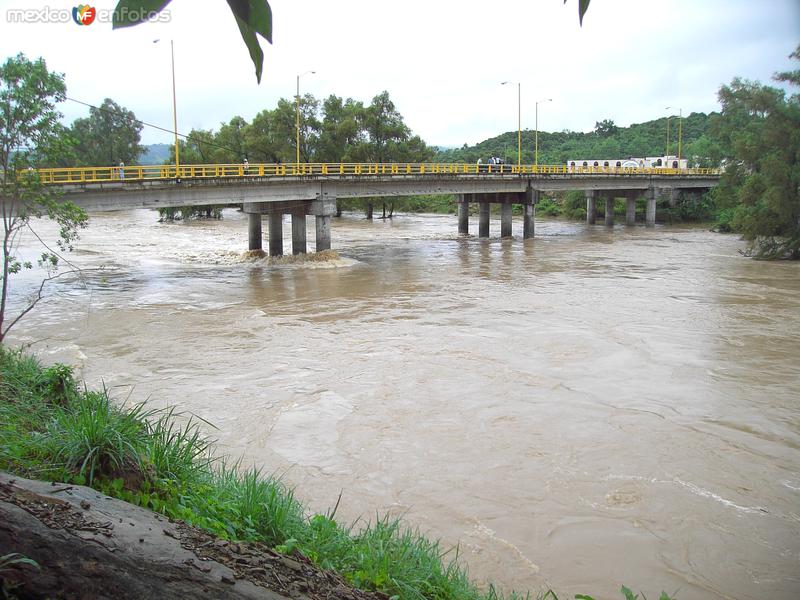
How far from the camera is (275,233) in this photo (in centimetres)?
4006

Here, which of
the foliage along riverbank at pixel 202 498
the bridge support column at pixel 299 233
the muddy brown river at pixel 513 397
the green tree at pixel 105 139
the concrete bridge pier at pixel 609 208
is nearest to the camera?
the foliage along riverbank at pixel 202 498

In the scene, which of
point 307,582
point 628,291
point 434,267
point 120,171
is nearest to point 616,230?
point 434,267

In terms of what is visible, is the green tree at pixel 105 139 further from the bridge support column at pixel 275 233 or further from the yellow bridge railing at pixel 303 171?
the bridge support column at pixel 275 233

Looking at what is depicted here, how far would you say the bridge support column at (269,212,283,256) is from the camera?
131 ft

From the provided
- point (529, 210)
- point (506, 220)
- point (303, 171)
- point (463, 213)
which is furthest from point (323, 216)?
point (529, 210)

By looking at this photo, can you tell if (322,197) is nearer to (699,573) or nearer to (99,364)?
(99,364)

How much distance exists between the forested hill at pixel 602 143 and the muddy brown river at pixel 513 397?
81.8 meters

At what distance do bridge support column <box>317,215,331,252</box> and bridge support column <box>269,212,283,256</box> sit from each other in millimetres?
2510

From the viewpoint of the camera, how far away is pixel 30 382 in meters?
9.90

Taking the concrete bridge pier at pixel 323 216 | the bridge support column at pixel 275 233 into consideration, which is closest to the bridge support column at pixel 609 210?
the concrete bridge pier at pixel 323 216

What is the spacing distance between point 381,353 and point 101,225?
5402cm

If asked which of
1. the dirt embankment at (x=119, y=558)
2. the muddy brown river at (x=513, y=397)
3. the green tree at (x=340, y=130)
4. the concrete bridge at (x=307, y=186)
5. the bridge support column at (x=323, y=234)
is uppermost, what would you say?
the green tree at (x=340, y=130)

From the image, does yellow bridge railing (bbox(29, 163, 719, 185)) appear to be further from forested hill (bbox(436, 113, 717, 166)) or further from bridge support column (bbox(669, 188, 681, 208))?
forested hill (bbox(436, 113, 717, 166))

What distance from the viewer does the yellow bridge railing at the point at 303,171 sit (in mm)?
32000
